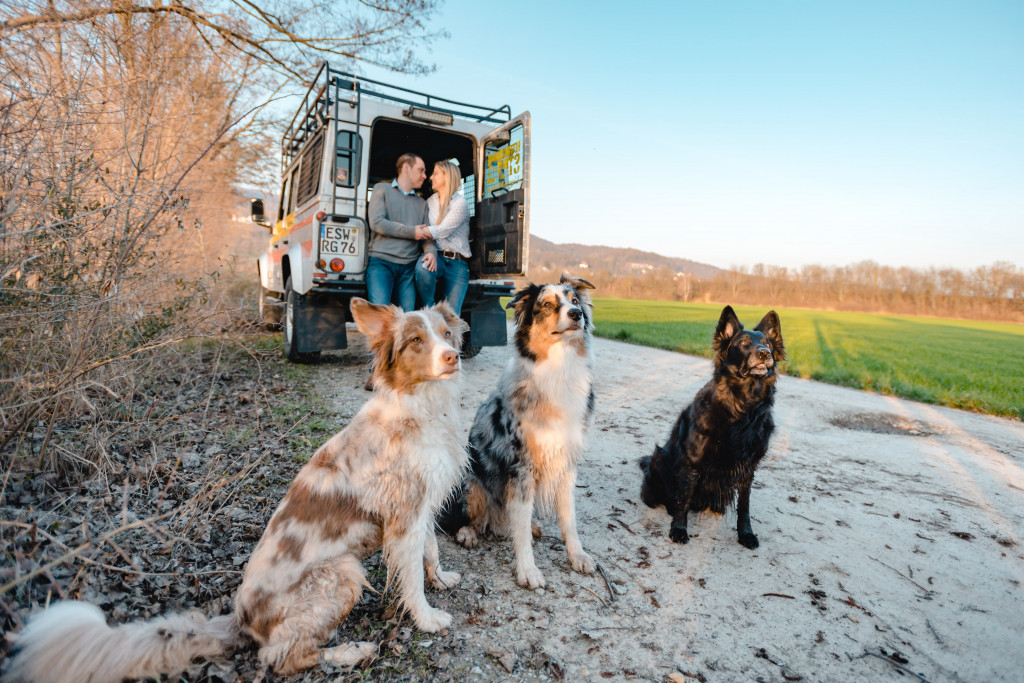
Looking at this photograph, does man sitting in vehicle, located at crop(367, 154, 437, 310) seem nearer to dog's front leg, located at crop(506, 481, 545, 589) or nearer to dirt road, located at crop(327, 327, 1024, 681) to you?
dirt road, located at crop(327, 327, 1024, 681)

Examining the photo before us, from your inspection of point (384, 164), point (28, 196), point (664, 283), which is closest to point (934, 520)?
point (28, 196)

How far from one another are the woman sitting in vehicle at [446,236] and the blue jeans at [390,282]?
16 cm

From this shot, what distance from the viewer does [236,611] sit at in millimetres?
2119

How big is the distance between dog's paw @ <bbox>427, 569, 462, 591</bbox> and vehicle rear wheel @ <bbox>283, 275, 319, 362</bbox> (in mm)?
5716

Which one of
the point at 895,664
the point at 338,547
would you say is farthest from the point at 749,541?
the point at 338,547

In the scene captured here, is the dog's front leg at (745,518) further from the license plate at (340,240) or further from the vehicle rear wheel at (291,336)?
the vehicle rear wheel at (291,336)

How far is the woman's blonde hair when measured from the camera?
19.4ft

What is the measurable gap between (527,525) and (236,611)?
1666 millimetres

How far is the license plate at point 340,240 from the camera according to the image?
6551 mm

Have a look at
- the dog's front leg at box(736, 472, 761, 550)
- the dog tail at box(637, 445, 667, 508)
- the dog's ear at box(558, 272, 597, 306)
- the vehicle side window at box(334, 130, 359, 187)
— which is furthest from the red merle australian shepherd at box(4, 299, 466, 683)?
the vehicle side window at box(334, 130, 359, 187)

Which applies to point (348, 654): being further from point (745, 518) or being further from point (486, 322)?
point (486, 322)

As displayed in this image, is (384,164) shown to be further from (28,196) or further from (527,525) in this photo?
(527,525)

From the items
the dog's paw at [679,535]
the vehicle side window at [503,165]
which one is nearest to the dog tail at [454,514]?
the dog's paw at [679,535]

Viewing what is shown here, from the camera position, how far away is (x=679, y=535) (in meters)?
3.52
